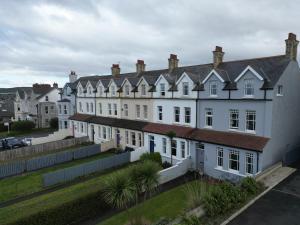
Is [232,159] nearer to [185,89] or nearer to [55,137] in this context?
[185,89]

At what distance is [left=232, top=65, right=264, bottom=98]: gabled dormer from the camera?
20.8 m

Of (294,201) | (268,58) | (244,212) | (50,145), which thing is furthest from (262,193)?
(50,145)

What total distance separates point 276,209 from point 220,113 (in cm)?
1074

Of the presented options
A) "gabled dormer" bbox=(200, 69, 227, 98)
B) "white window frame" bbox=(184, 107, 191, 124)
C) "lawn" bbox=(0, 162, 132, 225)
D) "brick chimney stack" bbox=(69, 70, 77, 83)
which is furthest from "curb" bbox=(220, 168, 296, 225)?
"brick chimney stack" bbox=(69, 70, 77, 83)

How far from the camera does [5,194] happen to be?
858 inches

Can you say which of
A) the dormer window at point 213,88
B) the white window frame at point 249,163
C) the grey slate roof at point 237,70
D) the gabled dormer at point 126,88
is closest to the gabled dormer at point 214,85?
the dormer window at point 213,88

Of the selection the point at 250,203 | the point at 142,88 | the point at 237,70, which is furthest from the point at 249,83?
the point at 142,88

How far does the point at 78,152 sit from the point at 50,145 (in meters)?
6.92

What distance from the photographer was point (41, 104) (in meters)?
60.3

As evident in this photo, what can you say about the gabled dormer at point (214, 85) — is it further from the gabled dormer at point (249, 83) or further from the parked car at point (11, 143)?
the parked car at point (11, 143)

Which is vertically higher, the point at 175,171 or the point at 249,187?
the point at 249,187

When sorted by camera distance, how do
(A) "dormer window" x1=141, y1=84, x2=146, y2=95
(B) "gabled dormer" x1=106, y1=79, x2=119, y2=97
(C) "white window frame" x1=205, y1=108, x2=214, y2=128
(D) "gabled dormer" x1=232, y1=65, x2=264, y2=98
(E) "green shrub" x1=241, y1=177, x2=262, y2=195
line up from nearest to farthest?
(E) "green shrub" x1=241, y1=177, x2=262, y2=195 → (D) "gabled dormer" x1=232, y1=65, x2=264, y2=98 → (C) "white window frame" x1=205, y1=108, x2=214, y2=128 → (A) "dormer window" x1=141, y1=84, x2=146, y2=95 → (B) "gabled dormer" x1=106, y1=79, x2=119, y2=97

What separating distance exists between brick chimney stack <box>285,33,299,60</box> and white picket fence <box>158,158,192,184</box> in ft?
45.9

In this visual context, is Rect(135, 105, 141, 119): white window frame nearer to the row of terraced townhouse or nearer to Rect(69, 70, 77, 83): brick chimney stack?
the row of terraced townhouse
